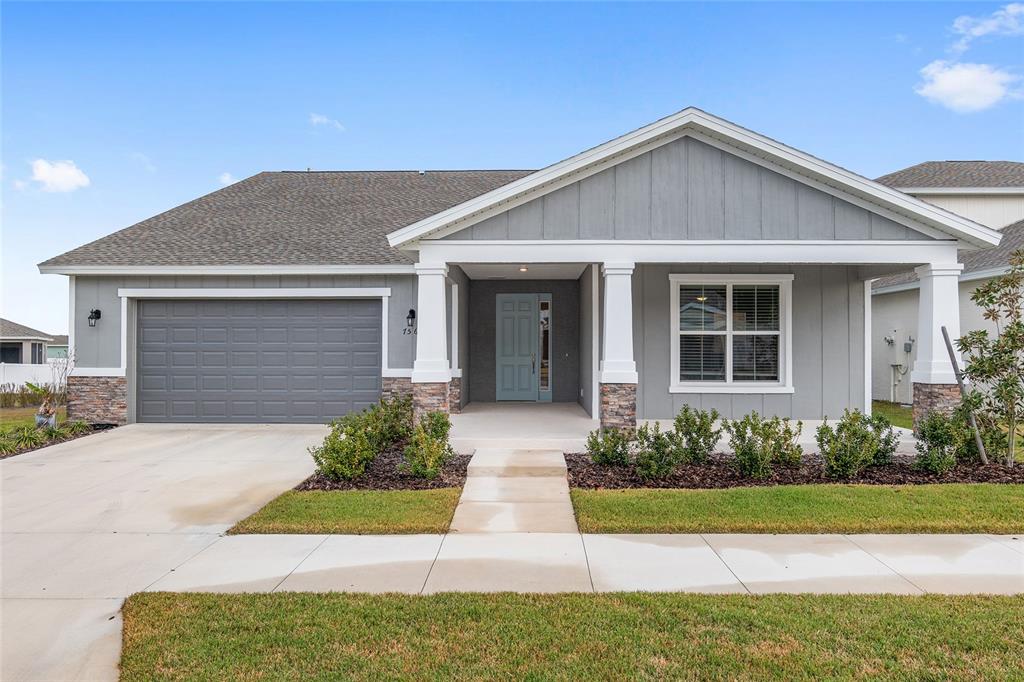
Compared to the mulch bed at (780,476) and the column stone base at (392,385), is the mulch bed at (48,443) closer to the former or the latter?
the column stone base at (392,385)

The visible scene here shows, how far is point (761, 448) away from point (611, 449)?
1773 millimetres

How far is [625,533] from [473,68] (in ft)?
45.2

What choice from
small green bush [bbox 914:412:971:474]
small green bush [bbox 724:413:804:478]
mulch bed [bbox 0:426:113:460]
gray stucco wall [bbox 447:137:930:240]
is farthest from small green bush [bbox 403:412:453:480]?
mulch bed [bbox 0:426:113:460]

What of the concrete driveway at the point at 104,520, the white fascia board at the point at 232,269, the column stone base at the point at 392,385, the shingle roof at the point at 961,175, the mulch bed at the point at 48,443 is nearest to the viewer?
the concrete driveway at the point at 104,520

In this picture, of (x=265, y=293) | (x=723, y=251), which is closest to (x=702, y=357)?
(x=723, y=251)

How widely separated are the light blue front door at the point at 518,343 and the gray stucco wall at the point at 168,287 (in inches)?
102

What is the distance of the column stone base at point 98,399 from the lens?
405 inches

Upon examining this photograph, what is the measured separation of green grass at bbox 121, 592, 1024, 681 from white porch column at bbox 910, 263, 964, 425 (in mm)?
5280

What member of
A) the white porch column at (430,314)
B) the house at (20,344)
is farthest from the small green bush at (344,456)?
the house at (20,344)

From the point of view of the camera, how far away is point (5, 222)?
388 inches

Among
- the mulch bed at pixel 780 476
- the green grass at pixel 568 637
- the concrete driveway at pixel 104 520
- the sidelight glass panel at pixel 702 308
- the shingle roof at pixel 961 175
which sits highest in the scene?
the shingle roof at pixel 961 175

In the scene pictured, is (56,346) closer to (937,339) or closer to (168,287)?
(168,287)

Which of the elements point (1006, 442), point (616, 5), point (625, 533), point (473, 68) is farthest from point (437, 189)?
point (1006, 442)

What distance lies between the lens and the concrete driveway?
10.0 ft
